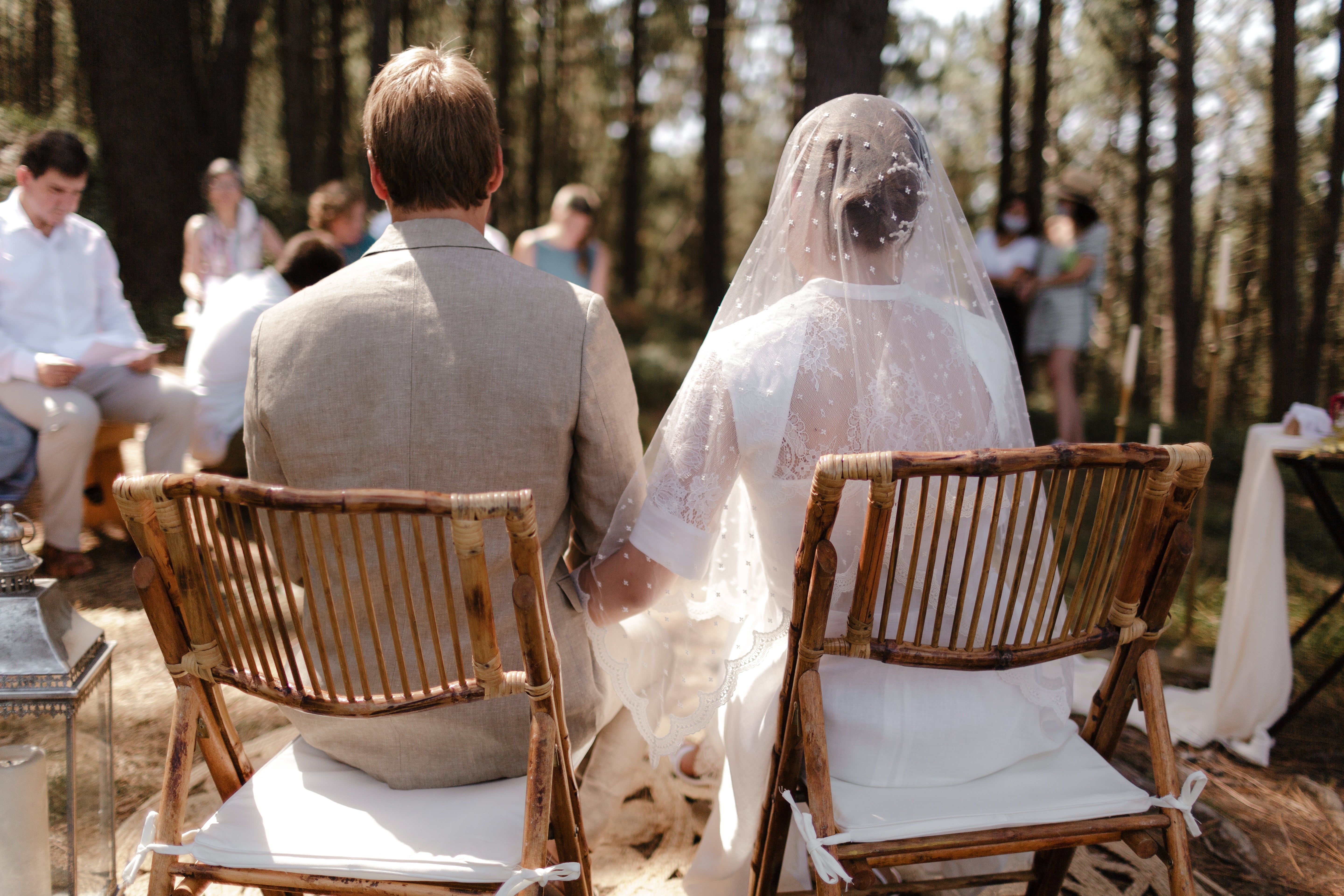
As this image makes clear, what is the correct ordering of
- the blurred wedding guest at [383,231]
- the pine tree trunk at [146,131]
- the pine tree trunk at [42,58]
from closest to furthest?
the blurred wedding guest at [383,231] → the pine tree trunk at [146,131] → the pine tree trunk at [42,58]

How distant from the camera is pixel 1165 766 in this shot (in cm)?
140

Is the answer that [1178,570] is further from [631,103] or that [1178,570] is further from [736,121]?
[736,121]

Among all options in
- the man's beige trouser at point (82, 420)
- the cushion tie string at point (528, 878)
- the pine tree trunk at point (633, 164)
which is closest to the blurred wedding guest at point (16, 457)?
the man's beige trouser at point (82, 420)

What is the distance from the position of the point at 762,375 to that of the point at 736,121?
64.5 feet

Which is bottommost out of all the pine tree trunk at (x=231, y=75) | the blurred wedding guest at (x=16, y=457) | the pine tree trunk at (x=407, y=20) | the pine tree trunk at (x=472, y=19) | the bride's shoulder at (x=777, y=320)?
the blurred wedding guest at (x=16, y=457)

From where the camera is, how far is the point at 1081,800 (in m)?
1.40

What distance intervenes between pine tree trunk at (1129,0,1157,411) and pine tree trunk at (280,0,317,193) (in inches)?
388

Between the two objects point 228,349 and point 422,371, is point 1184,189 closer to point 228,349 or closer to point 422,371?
point 228,349

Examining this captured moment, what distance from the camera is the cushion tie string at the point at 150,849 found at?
1.26 metres

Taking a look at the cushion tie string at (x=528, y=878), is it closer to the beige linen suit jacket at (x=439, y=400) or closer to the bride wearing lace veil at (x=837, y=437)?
the beige linen suit jacket at (x=439, y=400)

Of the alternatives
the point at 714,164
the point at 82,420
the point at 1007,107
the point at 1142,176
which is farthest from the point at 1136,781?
the point at 1142,176

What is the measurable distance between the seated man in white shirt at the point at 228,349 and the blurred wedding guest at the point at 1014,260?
13.2ft

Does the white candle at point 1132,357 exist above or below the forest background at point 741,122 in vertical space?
below

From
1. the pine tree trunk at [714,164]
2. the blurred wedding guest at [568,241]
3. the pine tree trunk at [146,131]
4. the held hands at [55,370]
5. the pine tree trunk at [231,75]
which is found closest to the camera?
the held hands at [55,370]
